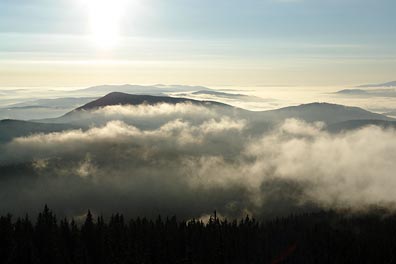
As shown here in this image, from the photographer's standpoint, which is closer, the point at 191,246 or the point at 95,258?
the point at 95,258

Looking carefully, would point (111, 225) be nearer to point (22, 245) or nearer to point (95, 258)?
point (95, 258)

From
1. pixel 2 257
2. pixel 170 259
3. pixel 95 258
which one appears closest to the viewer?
pixel 2 257

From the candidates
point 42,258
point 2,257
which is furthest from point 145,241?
point 2,257

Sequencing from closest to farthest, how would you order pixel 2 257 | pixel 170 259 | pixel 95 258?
1. pixel 2 257
2. pixel 95 258
3. pixel 170 259

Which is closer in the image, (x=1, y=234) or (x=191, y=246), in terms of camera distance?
(x=1, y=234)

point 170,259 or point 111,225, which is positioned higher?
point 111,225

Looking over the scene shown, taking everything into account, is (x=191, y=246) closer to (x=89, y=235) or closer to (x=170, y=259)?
(x=170, y=259)

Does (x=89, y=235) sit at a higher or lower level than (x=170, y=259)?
higher

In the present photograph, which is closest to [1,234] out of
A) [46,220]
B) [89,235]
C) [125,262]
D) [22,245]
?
[22,245]
